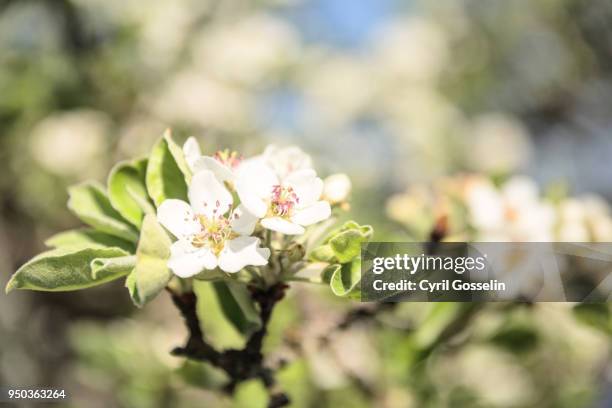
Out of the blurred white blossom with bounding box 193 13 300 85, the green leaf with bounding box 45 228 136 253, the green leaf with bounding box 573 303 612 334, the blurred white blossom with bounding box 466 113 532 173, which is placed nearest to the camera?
the green leaf with bounding box 45 228 136 253

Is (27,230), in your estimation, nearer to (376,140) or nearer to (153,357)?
(153,357)

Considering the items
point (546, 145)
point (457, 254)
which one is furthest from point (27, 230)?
point (546, 145)

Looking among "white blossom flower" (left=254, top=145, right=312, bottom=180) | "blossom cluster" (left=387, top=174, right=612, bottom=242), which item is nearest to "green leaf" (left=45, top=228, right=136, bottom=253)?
"white blossom flower" (left=254, top=145, right=312, bottom=180)

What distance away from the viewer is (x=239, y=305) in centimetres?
83

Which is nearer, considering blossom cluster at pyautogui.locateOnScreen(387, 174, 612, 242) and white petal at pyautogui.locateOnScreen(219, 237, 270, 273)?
white petal at pyautogui.locateOnScreen(219, 237, 270, 273)

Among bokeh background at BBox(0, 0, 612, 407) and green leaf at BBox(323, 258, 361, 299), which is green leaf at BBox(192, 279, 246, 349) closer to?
bokeh background at BBox(0, 0, 612, 407)

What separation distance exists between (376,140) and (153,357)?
5.63ft

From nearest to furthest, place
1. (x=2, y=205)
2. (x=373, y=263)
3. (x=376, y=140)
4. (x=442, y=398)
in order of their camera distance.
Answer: (x=373, y=263) < (x=442, y=398) < (x=2, y=205) < (x=376, y=140)

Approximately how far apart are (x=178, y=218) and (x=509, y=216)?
0.60 meters

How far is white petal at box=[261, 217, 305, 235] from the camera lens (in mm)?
727

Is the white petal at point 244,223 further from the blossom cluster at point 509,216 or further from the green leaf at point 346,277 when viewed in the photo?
the blossom cluster at point 509,216

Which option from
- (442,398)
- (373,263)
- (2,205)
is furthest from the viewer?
(2,205)

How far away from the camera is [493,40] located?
3584 mm

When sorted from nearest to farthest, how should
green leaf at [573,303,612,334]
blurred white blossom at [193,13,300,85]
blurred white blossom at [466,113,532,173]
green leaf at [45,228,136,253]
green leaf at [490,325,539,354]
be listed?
green leaf at [45,228,136,253]
green leaf at [573,303,612,334]
green leaf at [490,325,539,354]
blurred white blossom at [193,13,300,85]
blurred white blossom at [466,113,532,173]
